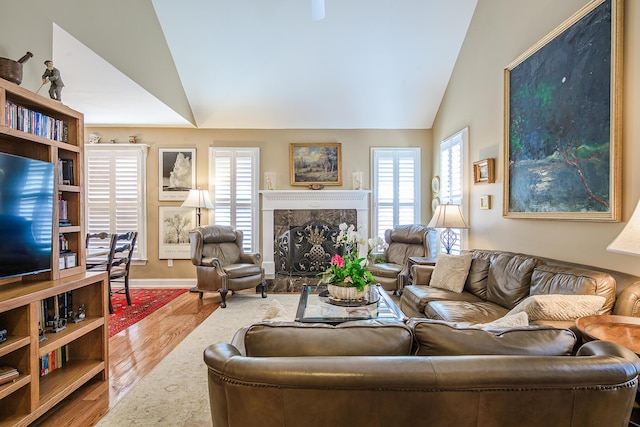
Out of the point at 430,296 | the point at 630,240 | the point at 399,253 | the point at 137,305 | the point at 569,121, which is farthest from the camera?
the point at 399,253

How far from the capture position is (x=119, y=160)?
5.68m

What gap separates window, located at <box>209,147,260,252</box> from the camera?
19.2ft

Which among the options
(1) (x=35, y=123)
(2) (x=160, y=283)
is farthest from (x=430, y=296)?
(2) (x=160, y=283)

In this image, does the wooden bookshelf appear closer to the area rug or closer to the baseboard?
the area rug

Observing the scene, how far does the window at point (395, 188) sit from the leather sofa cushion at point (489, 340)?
474 centimetres

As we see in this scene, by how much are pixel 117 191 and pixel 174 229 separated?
3.73 feet

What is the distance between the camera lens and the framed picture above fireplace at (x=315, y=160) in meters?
5.92

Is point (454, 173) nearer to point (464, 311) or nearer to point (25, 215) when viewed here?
point (464, 311)

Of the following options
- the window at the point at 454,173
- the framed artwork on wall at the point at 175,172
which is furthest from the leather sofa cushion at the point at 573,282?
the framed artwork on wall at the point at 175,172

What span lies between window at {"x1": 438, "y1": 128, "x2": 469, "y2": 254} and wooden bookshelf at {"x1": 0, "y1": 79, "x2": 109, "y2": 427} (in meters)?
4.26

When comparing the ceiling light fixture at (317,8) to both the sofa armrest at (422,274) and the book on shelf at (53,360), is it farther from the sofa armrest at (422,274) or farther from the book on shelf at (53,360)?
the book on shelf at (53,360)


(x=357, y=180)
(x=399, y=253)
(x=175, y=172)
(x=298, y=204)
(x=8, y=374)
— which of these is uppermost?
(x=175, y=172)

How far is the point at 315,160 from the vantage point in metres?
5.93

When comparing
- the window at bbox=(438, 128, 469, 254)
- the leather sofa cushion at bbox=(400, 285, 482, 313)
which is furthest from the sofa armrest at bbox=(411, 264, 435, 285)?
the window at bbox=(438, 128, 469, 254)
